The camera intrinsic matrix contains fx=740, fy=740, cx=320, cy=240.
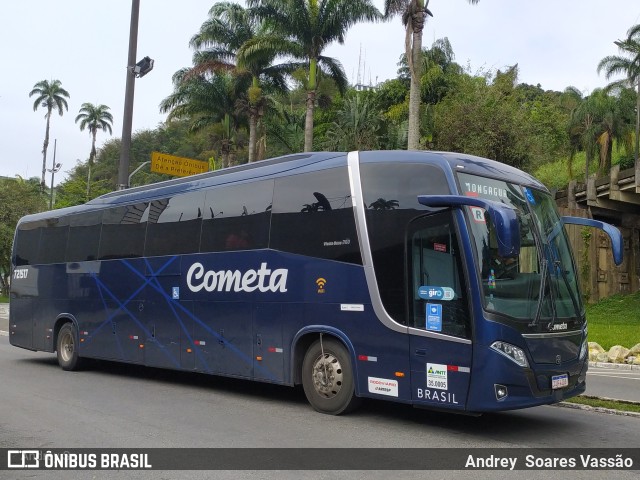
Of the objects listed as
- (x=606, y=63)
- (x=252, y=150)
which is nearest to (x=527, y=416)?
(x=252, y=150)

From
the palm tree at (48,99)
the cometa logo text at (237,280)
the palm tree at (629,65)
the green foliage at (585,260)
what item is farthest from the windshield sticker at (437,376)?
the palm tree at (48,99)

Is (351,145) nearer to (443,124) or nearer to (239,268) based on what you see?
(443,124)

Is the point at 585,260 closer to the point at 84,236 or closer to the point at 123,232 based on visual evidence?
the point at 84,236

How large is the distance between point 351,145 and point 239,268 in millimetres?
31158

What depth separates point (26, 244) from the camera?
17656mm

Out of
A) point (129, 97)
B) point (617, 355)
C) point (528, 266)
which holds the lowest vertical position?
point (617, 355)

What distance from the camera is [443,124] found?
34.8 metres

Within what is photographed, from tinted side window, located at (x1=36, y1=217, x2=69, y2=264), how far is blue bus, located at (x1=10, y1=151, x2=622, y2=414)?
9.19ft

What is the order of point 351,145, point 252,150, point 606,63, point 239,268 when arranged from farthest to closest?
point 606,63
point 351,145
point 252,150
point 239,268

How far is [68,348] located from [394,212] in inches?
378

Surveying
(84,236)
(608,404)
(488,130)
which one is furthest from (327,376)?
(488,130)

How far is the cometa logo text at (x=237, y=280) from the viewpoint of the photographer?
10.6 meters

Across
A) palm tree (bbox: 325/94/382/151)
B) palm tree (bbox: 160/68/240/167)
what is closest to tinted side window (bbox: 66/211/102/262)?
palm tree (bbox: 160/68/240/167)

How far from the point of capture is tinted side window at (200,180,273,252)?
11.1m
